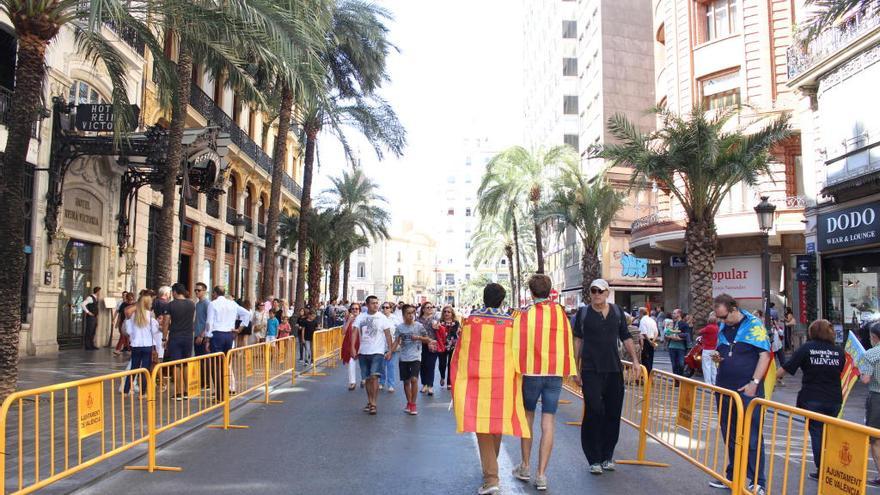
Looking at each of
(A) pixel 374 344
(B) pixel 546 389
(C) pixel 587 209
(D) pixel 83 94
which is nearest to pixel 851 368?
(B) pixel 546 389

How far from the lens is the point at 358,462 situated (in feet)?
23.5

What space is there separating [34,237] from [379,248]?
96063mm

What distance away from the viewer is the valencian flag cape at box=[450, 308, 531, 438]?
19.1ft

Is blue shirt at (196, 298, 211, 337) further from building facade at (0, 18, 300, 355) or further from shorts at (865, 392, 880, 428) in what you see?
shorts at (865, 392, 880, 428)

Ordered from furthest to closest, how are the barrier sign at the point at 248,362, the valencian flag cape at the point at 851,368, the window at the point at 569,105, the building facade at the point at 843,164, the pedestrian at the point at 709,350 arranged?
the window at the point at 569,105 → the building facade at the point at 843,164 → the pedestrian at the point at 709,350 → the barrier sign at the point at 248,362 → the valencian flag cape at the point at 851,368

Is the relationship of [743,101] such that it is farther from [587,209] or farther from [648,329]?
[648,329]

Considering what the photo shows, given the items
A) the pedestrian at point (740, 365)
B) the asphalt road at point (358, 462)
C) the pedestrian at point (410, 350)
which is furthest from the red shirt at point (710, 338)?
the pedestrian at point (740, 365)

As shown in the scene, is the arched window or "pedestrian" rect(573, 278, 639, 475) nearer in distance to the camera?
"pedestrian" rect(573, 278, 639, 475)

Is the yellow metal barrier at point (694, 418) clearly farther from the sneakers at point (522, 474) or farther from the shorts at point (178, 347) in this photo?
the shorts at point (178, 347)

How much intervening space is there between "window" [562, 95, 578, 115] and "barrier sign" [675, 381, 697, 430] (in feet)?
168

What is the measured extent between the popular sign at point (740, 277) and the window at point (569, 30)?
33.9 meters

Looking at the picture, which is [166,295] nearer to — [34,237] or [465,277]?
[34,237]

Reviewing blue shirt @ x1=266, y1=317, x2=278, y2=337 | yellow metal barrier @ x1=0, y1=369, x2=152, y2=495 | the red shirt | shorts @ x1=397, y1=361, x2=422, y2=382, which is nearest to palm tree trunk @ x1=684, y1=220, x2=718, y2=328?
the red shirt

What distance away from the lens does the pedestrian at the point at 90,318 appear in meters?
19.5
